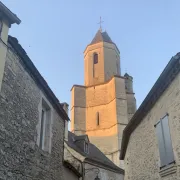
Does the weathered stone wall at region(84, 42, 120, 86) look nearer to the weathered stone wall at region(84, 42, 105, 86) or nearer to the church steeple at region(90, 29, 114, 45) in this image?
the weathered stone wall at region(84, 42, 105, 86)

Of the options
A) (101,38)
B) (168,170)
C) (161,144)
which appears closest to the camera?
(168,170)

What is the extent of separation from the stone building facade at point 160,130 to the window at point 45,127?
326 cm

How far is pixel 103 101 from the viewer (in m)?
32.9

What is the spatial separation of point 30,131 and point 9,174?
1458 mm

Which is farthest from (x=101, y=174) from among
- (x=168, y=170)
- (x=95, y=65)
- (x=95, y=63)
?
(x=95, y=63)

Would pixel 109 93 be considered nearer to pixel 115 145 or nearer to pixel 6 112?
pixel 115 145

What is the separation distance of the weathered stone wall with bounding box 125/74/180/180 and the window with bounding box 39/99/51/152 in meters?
3.38

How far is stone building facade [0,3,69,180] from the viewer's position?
5801 millimetres

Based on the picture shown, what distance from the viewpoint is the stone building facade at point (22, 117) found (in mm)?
5801

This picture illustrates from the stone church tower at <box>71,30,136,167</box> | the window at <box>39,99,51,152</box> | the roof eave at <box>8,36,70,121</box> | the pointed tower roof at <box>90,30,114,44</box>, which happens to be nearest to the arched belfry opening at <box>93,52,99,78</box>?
the stone church tower at <box>71,30,136,167</box>

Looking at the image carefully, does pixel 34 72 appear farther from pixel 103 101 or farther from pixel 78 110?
pixel 78 110

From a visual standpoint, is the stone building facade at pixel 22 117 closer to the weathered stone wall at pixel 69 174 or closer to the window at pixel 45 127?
the window at pixel 45 127

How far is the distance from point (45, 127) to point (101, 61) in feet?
93.9

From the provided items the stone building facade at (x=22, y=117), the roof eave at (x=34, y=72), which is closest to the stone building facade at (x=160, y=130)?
the roof eave at (x=34, y=72)
